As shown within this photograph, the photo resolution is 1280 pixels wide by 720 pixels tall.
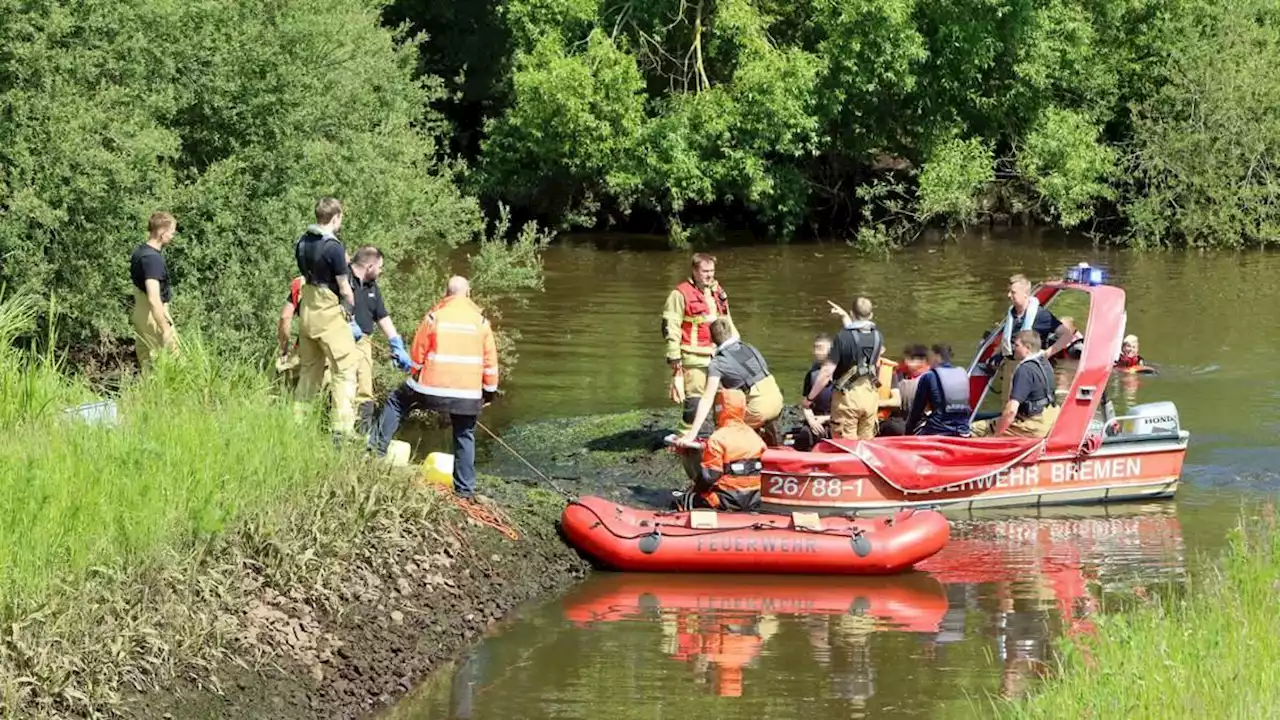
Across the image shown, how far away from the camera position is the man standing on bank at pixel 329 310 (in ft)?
39.8

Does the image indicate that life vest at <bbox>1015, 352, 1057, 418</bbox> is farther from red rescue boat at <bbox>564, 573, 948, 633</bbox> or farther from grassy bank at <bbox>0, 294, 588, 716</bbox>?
grassy bank at <bbox>0, 294, 588, 716</bbox>

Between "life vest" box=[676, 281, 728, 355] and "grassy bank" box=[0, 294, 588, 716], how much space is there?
9.57 feet

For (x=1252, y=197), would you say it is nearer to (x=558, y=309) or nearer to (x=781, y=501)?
(x=558, y=309)

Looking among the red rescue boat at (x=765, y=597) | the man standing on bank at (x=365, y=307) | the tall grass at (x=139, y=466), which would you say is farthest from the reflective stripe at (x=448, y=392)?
the red rescue boat at (x=765, y=597)

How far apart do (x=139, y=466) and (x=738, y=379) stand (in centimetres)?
502

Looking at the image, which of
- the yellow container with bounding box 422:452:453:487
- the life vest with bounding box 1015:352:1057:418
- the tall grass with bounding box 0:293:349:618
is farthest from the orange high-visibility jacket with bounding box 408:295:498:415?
the life vest with bounding box 1015:352:1057:418

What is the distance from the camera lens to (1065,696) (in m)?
8.16

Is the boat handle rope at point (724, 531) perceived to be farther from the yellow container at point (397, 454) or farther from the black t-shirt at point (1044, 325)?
the black t-shirt at point (1044, 325)

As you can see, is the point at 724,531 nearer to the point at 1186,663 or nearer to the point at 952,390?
the point at 952,390

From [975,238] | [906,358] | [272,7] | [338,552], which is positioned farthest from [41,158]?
[975,238]

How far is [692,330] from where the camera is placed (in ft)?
48.3

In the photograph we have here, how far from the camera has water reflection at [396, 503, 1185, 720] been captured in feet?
32.2

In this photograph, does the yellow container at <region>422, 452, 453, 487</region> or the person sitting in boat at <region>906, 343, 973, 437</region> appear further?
the person sitting in boat at <region>906, 343, 973, 437</region>

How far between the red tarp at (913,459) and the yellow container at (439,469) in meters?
2.58
